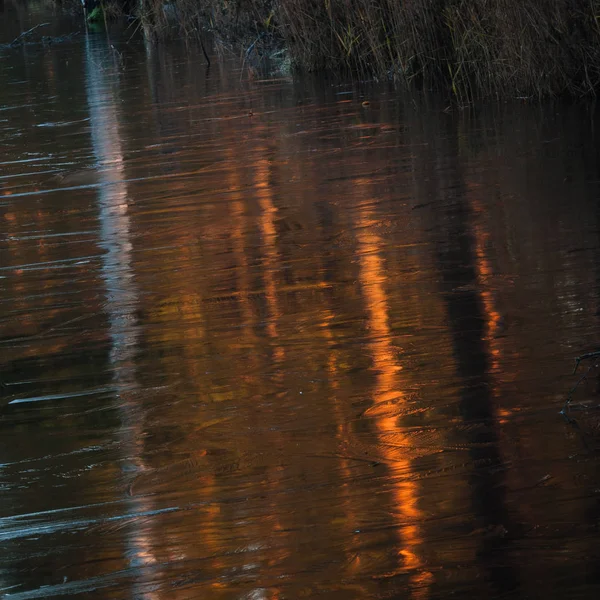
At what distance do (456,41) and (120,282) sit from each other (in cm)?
499

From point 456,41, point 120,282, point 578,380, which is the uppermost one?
point 456,41

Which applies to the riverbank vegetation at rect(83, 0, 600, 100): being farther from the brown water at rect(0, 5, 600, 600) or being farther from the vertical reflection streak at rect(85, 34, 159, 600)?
the vertical reflection streak at rect(85, 34, 159, 600)

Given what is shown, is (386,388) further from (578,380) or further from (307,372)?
(578,380)

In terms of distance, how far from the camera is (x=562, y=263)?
4844mm

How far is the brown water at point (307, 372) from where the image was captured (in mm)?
2758

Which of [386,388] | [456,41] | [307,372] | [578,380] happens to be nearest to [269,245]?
[307,372]

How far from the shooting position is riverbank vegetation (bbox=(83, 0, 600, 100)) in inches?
330

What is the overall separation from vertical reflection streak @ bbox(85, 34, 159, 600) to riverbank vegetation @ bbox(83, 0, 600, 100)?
213 cm

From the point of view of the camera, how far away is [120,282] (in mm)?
5258

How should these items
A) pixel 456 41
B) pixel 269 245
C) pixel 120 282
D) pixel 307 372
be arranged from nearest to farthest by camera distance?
pixel 307 372 < pixel 120 282 < pixel 269 245 < pixel 456 41

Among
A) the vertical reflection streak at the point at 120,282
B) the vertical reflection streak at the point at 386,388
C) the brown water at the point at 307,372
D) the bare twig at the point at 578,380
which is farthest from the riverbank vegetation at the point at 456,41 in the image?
the bare twig at the point at 578,380

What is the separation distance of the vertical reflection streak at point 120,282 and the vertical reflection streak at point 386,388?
0.60m

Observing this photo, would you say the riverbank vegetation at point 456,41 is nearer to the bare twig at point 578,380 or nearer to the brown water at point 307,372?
the brown water at point 307,372

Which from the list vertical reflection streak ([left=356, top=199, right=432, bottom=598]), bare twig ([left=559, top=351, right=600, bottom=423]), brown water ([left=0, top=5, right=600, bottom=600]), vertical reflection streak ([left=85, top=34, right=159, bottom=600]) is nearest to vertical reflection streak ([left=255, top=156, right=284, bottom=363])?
brown water ([left=0, top=5, right=600, bottom=600])
